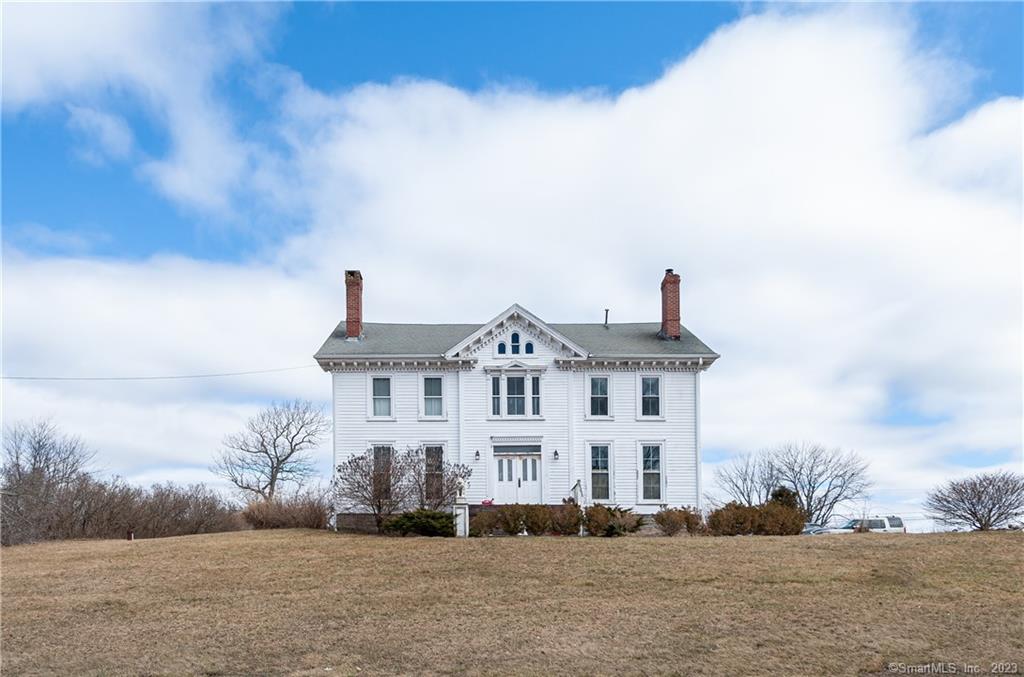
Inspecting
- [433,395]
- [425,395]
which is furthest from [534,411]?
[425,395]

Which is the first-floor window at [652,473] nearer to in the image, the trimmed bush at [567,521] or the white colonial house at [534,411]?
the white colonial house at [534,411]

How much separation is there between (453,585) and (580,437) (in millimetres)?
15157

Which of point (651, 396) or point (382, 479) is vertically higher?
point (651, 396)

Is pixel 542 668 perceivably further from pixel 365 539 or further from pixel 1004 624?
pixel 365 539

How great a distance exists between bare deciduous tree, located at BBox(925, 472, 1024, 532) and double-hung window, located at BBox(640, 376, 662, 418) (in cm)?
962

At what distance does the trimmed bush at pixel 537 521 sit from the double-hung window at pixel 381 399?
25.1ft

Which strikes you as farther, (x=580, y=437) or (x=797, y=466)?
(x=797, y=466)

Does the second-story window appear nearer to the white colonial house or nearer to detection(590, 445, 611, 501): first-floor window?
the white colonial house

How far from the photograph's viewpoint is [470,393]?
3325 centimetres

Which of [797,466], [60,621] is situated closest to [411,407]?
[60,621]

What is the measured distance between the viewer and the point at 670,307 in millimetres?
35062

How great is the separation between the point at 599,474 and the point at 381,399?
26.8 feet

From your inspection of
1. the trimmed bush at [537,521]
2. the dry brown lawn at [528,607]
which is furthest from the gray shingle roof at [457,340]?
the dry brown lawn at [528,607]

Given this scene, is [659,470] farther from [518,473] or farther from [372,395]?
[372,395]
